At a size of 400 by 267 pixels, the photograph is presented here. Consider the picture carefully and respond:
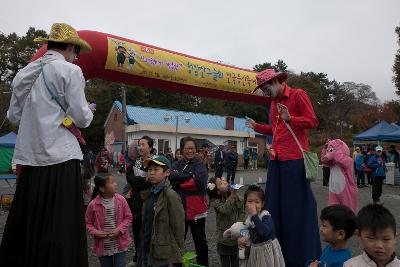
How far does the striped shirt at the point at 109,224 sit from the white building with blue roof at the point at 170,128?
27489mm

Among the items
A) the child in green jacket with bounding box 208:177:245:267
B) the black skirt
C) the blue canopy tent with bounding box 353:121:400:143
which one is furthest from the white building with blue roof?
the black skirt

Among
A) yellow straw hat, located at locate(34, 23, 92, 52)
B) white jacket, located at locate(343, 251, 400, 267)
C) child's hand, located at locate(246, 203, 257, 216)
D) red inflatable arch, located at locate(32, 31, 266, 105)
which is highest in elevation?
red inflatable arch, located at locate(32, 31, 266, 105)

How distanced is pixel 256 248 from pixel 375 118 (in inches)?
2098

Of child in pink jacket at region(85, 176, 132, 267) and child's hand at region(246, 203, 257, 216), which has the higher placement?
child's hand at region(246, 203, 257, 216)

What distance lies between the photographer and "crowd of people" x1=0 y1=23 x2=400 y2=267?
9.44ft

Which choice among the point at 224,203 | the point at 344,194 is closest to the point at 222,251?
the point at 224,203

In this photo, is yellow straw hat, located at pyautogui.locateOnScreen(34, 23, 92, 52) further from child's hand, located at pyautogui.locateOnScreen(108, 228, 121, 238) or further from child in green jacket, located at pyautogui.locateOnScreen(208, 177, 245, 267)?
child in green jacket, located at pyautogui.locateOnScreen(208, 177, 245, 267)

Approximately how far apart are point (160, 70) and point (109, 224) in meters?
3.82

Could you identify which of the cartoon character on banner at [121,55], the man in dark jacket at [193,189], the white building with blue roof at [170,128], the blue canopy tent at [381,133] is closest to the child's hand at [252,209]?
the man in dark jacket at [193,189]

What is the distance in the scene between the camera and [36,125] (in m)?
3.00

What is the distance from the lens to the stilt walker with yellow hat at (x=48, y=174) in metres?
2.86

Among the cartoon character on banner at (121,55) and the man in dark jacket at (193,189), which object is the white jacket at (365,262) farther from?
the cartoon character on banner at (121,55)

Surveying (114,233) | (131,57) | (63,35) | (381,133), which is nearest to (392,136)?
(381,133)

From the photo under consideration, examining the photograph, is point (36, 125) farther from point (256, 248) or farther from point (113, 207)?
point (256, 248)
